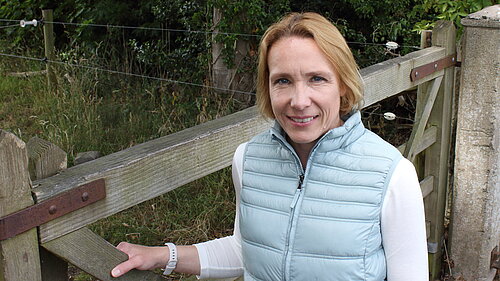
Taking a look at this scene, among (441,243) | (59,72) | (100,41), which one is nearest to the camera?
(441,243)

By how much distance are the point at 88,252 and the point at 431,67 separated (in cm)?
249

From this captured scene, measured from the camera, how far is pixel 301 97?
67.6 inches

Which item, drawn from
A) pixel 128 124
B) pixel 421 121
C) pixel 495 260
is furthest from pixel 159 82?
pixel 495 260

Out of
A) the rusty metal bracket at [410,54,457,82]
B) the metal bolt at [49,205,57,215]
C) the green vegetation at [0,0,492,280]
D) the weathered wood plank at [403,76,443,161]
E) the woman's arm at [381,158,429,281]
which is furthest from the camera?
the green vegetation at [0,0,492,280]

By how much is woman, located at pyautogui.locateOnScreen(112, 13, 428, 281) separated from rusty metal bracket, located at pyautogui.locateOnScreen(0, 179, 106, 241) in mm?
220

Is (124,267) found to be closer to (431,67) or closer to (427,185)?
(431,67)

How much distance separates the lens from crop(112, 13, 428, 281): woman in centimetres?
171

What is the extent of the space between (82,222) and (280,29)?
2.30 feet

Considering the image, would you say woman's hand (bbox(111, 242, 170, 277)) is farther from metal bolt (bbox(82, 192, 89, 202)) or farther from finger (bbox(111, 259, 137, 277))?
metal bolt (bbox(82, 192, 89, 202))

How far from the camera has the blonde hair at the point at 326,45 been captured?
Result: 170cm

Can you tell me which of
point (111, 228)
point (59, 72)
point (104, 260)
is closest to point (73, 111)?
point (59, 72)

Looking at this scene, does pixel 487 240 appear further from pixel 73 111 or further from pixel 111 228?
pixel 73 111

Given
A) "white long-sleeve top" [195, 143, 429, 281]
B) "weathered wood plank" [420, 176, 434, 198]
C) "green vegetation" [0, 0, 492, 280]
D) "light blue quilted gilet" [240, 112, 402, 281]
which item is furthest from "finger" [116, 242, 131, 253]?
"weathered wood plank" [420, 176, 434, 198]

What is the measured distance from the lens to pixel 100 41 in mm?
8766
